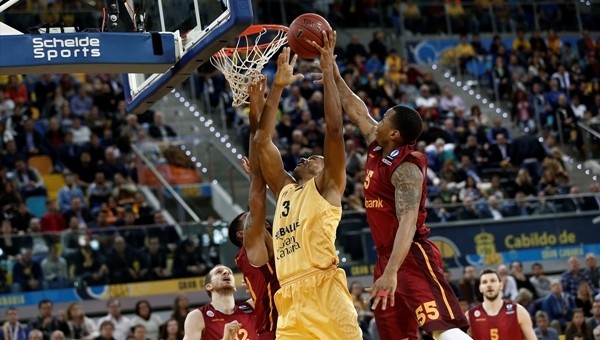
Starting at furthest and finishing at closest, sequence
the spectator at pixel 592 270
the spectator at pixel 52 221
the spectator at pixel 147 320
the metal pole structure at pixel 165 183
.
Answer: the metal pole structure at pixel 165 183 < the spectator at pixel 52 221 < the spectator at pixel 592 270 < the spectator at pixel 147 320

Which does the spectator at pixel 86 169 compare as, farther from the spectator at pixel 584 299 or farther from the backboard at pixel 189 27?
the backboard at pixel 189 27

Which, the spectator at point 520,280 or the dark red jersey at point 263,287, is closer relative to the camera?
the dark red jersey at point 263,287

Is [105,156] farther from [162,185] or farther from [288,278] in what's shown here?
[288,278]

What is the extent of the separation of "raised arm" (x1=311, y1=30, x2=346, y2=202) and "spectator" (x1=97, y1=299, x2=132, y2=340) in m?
7.69

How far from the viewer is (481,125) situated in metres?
22.8

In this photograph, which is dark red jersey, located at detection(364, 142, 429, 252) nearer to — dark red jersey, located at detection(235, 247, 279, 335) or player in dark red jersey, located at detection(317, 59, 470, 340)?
player in dark red jersey, located at detection(317, 59, 470, 340)

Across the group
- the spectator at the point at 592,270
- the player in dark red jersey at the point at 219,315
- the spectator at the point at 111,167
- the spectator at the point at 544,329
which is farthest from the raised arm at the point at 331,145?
the spectator at the point at 111,167

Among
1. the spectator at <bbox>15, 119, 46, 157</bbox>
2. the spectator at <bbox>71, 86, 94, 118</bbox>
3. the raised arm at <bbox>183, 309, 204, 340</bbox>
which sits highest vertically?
the spectator at <bbox>71, 86, 94, 118</bbox>

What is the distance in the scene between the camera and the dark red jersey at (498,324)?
455 inches

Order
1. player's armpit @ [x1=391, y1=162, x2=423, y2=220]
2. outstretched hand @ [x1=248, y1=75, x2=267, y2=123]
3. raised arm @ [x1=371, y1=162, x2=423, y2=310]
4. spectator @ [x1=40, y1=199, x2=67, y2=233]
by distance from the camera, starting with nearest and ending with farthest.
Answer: raised arm @ [x1=371, y1=162, x2=423, y2=310], player's armpit @ [x1=391, y1=162, x2=423, y2=220], outstretched hand @ [x1=248, y1=75, x2=267, y2=123], spectator @ [x1=40, y1=199, x2=67, y2=233]

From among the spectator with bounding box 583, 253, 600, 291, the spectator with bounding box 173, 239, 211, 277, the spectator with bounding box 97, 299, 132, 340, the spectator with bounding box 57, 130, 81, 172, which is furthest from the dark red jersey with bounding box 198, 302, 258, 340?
the spectator with bounding box 57, 130, 81, 172

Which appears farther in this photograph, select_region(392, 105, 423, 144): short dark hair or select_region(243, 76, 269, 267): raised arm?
select_region(243, 76, 269, 267): raised arm

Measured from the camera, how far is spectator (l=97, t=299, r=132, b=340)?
14977 millimetres

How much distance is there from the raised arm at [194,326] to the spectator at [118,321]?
527 centimetres
